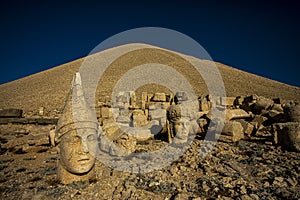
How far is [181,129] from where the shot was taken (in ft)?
27.0

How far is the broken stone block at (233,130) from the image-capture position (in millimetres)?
8155

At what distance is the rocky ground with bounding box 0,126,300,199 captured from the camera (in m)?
4.36

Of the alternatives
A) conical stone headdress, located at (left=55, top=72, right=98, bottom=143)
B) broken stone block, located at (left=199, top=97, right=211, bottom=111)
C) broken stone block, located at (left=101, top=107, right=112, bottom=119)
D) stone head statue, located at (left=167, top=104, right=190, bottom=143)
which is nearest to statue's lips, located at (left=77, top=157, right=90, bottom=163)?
conical stone headdress, located at (left=55, top=72, right=98, bottom=143)

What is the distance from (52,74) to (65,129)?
134 feet

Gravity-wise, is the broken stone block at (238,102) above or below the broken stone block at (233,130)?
above

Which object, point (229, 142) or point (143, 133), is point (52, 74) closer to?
point (143, 133)

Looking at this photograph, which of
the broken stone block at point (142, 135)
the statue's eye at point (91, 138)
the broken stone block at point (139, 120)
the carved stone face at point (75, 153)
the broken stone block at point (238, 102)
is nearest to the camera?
the carved stone face at point (75, 153)

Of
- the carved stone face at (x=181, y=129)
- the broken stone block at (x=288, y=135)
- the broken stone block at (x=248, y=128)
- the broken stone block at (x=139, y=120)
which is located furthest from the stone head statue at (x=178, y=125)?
the broken stone block at (x=139, y=120)

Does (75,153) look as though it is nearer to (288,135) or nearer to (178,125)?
(178,125)

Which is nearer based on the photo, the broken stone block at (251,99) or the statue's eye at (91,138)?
the statue's eye at (91,138)

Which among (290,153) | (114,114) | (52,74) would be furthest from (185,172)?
(52,74)

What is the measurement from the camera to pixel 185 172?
5492mm

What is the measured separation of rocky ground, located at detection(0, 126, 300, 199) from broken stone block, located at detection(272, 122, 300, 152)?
0.75 ft

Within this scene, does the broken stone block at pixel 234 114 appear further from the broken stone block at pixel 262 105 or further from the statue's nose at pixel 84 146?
the statue's nose at pixel 84 146
